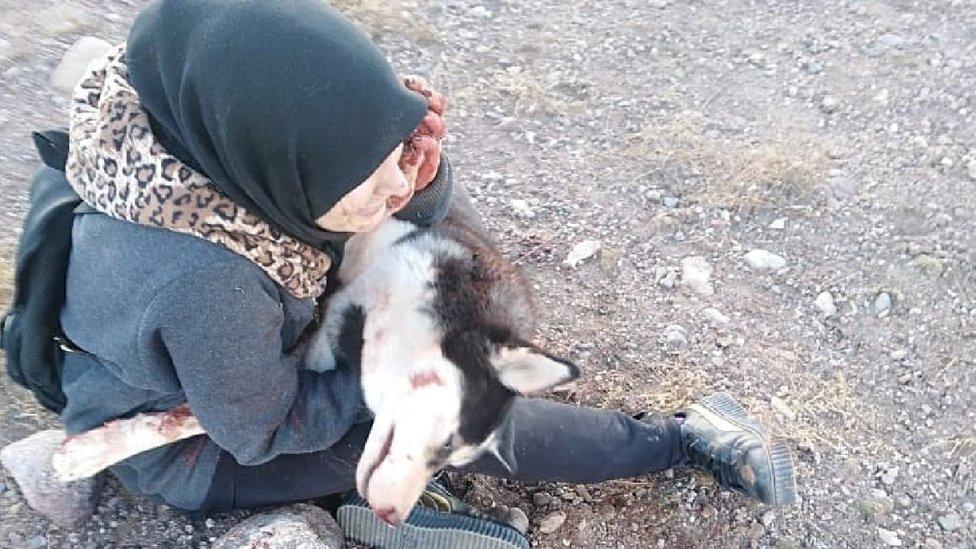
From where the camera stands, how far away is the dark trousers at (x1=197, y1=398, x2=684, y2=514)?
7.86 ft

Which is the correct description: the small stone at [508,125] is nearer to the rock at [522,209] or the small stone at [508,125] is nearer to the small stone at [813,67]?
the rock at [522,209]

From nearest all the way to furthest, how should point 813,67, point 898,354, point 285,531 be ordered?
1. point 285,531
2. point 898,354
3. point 813,67

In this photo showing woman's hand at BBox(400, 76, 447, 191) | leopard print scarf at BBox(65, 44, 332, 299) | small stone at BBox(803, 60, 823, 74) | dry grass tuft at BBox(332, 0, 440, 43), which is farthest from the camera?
dry grass tuft at BBox(332, 0, 440, 43)

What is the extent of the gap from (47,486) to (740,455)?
182 cm

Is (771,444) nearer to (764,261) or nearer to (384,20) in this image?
(764,261)

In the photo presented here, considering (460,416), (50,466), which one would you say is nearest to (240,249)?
(460,416)

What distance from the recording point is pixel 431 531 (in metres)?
2.49

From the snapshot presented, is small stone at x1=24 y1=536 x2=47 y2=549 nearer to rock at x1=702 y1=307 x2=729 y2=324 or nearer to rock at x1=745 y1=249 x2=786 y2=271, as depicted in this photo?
rock at x1=702 y1=307 x2=729 y2=324

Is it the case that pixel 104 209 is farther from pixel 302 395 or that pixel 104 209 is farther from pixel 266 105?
pixel 302 395

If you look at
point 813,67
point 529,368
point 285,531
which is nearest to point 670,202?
point 813,67

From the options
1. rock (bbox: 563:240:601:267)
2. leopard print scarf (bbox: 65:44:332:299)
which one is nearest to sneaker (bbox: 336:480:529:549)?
leopard print scarf (bbox: 65:44:332:299)

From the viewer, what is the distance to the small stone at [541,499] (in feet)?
9.10

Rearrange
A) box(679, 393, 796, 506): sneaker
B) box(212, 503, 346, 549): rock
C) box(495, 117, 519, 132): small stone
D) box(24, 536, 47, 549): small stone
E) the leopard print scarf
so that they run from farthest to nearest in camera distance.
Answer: box(495, 117, 519, 132): small stone, box(679, 393, 796, 506): sneaker, box(24, 536, 47, 549): small stone, box(212, 503, 346, 549): rock, the leopard print scarf

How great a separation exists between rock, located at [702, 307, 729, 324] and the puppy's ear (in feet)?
3.97
